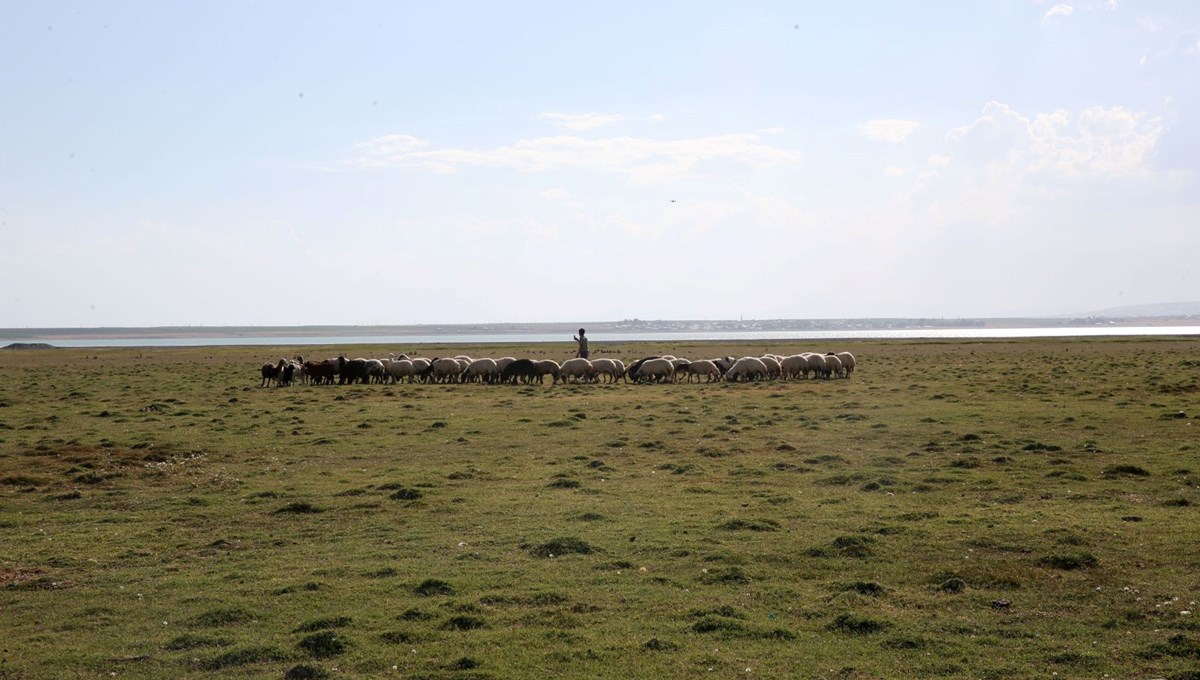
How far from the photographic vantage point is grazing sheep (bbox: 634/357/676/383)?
43153 mm

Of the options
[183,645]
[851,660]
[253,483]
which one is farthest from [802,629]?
[253,483]

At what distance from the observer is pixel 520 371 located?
43312mm

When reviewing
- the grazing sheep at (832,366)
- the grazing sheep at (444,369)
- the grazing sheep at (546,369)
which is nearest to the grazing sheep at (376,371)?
the grazing sheep at (444,369)

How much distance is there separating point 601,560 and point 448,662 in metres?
3.65

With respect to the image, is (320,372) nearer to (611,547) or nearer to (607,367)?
(607,367)

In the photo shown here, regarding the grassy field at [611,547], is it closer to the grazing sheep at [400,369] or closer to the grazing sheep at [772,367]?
the grazing sheep at [772,367]

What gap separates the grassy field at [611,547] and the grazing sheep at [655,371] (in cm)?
1607

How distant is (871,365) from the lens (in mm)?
54906

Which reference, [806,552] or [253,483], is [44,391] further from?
[806,552]

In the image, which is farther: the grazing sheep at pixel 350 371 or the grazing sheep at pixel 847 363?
the grazing sheep at pixel 847 363

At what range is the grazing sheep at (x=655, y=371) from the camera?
43.2m

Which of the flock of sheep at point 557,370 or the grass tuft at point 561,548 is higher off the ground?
the flock of sheep at point 557,370

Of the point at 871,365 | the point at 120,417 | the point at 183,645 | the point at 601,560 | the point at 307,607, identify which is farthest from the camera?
the point at 871,365

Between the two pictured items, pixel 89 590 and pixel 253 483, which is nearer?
pixel 89 590
